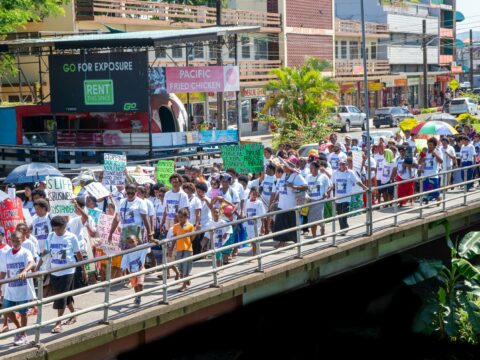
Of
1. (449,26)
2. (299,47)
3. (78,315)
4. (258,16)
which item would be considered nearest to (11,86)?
(258,16)

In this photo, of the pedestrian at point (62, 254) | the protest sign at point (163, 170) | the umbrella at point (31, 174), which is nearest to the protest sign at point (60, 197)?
the pedestrian at point (62, 254)

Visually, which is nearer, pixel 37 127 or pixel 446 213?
pixel 446 213

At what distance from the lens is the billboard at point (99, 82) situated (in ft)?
93.5

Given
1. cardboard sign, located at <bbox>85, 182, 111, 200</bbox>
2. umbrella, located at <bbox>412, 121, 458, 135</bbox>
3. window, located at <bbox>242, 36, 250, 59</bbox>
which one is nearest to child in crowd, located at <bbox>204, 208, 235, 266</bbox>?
cardboard sign, located at <bbox>85, 182, 111, 200</bbox>

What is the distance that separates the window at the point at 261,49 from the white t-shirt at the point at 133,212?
39778 millimetres

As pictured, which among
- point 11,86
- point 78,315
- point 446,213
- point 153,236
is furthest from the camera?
point 11,86

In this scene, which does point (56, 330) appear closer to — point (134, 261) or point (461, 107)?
point (134, 261)

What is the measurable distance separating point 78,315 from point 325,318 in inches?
256

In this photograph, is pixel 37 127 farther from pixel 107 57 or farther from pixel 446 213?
pixel 446 213

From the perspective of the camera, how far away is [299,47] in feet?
177

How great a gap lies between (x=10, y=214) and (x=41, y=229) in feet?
4.49

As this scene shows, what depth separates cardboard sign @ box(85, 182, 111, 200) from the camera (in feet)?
50.7

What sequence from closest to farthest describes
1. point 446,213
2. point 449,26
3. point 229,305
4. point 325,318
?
point 229,305, point 325,318, point 446,213, point 449,26

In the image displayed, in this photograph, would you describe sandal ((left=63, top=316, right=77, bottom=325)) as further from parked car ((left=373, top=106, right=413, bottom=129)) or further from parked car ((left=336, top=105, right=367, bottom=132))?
parked car ((left=373, top=106, right=413, bottom=129))
